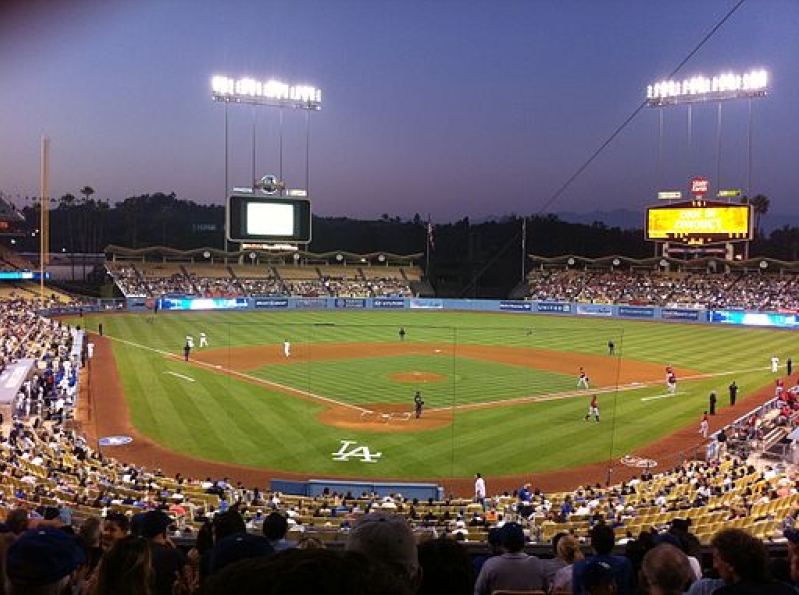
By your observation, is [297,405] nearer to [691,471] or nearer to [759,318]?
[691,471]

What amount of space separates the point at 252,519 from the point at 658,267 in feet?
258

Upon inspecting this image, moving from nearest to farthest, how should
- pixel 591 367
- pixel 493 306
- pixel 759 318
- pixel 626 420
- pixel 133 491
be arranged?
pixel 133 491
pixel 626 420
pixel 591 367
pixel 759 318
pixel 493 306

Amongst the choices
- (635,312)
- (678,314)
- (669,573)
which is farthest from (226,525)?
(635,312)

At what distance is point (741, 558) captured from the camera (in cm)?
415

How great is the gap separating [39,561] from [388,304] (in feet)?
257

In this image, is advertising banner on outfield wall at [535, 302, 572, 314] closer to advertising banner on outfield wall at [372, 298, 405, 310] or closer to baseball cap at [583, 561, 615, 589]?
advertising banner on outfield wall at [372, 298, 405, 310]

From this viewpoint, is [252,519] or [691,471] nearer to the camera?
[252,519]

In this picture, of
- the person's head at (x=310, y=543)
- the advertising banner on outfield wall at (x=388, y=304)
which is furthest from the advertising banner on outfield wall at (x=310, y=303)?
the person's head at (x=310, y=543)

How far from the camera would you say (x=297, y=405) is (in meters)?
31.2

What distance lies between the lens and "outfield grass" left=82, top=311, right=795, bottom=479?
24281mm

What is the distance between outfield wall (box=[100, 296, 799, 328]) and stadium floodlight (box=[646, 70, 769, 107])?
63.8 ft

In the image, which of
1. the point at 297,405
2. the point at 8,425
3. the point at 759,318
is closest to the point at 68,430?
the point at 8,425

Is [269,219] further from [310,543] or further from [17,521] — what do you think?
[310,543]

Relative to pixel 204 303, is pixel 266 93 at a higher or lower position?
higher
